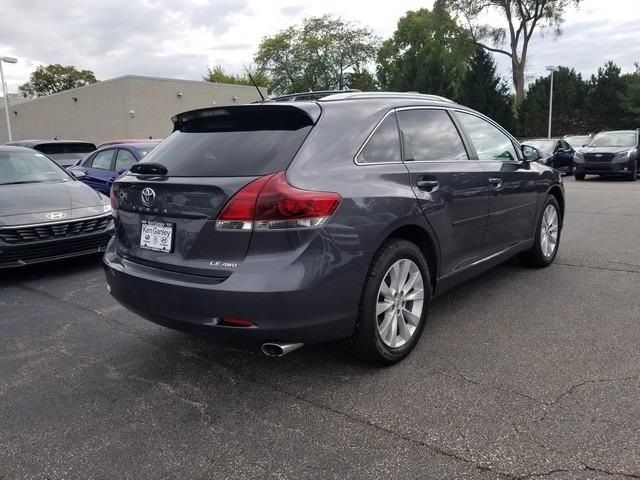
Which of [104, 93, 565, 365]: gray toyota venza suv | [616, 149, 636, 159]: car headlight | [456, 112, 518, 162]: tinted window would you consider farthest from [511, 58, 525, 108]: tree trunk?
[104, 93, 565, 365]: gray toyota venza suv

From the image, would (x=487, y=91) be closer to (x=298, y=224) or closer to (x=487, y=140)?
(x=487, y=140)

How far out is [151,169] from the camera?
10.7ft

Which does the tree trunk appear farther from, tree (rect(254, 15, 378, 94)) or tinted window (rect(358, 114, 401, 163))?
tinted window (rect(358, 114, 401, 163))

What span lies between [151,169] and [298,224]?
44.7 inches

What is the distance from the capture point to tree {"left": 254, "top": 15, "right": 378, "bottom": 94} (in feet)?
176

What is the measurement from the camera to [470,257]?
406 centimetres

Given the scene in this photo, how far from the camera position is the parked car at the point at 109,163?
9273 mm

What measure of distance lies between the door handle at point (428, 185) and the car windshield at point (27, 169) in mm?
5149

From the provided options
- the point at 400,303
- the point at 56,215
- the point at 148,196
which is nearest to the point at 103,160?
the point at 56,215

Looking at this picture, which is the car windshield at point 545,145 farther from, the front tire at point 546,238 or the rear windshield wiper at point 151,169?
the rear windshield wiper at point 151,169

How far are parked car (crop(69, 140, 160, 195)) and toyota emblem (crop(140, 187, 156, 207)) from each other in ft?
20.6


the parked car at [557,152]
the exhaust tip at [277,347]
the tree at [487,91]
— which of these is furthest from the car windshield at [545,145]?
the tree at [487,91]

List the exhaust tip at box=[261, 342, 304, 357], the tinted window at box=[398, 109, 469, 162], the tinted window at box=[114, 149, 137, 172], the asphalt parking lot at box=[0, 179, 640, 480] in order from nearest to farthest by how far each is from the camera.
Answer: the asphalt parking lot at box=[0, 179, 640, 480], the exhaust tip at box=[261, 342, 304, 357], the tinted window at box=[398, 109, 469, 162], the tinted window at box=[114, 149, 137, 172]

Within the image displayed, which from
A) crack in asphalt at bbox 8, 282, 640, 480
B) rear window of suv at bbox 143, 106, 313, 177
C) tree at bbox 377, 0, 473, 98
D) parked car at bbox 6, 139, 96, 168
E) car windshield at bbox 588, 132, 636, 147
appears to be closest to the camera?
crack in asphalt at bbox 8, 282, 640, 480
